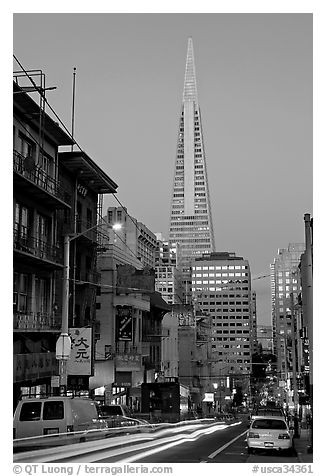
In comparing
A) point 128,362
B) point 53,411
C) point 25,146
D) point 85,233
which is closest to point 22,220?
point 25,146

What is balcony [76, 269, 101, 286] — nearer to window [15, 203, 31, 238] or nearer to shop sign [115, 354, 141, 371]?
shop sign [115, 354, 141, 371]

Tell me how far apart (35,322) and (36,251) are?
9.72 feet

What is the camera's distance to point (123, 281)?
42.6 meters

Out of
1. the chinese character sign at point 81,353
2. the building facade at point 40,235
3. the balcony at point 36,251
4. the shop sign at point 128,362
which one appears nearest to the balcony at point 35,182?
the building facade at point 40,235

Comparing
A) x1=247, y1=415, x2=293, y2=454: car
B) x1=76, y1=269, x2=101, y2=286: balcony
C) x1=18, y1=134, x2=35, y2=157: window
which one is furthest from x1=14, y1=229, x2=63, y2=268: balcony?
x1=247, y1=415, x2=293, y2=454: car

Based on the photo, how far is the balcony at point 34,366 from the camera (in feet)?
77.8

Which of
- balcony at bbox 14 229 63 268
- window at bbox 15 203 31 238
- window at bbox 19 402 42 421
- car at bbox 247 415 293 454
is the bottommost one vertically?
car at bbox 247 415 293 454

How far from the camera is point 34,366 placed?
2511cm

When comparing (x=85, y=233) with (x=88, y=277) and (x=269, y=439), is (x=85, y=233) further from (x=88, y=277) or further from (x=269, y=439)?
(x=269, y=439)

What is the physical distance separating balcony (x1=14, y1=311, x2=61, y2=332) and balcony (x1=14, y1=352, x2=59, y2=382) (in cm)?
109

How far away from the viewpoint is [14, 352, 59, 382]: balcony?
933 inches

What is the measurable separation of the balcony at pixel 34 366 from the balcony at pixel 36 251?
3794mm
